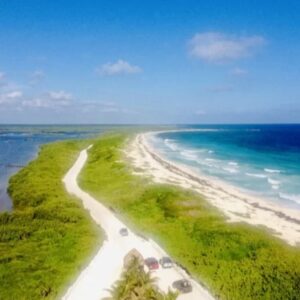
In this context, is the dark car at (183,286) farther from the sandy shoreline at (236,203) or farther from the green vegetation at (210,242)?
the sandy shoreline at (236,203)

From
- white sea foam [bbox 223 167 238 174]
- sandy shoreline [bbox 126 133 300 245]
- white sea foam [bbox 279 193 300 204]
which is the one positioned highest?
sandy shoreline [bbox 126 133 300 245]

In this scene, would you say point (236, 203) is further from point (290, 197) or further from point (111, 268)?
point (111, 268)

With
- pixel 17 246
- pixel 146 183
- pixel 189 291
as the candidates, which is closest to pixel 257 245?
pixel 189 291

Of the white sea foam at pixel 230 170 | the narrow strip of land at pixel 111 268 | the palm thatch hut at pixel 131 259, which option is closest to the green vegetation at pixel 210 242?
the narrow strip of land at pixel 111 268

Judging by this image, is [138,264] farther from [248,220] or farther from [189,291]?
[248,220]

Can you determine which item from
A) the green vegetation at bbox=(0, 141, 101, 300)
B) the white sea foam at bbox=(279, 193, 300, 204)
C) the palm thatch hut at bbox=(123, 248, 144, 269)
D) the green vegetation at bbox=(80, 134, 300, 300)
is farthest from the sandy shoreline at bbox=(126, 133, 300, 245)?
the green vegetation at bbox=(0, 141, 101, 300)

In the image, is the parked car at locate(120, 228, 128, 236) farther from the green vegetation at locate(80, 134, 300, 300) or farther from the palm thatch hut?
the palm thatch hut
